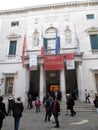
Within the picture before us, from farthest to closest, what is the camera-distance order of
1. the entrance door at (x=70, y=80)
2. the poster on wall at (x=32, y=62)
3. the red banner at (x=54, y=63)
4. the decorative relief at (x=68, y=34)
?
the decorative relief at (x=68, y=34) → the entrance door at (x=70, y=80) → the poster on wall at (x=32, y=62) → the red banner at (x=54, y=63)

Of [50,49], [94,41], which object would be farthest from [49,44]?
[94,41]

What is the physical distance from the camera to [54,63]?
20.1 metres

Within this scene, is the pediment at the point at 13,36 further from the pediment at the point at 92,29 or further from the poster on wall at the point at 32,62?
the pediment at the point at 92,29

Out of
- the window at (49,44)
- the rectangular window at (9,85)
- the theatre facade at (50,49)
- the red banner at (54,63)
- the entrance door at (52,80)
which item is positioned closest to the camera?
the red banner at (54,63)

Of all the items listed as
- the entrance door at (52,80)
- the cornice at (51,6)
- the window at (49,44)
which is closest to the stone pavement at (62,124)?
the entrance door at (52,80)

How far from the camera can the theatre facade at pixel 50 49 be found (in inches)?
811

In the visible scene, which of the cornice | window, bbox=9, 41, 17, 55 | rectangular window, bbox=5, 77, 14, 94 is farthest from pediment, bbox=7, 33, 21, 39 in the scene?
rectangular window, bbox=5, 77, 14, 94

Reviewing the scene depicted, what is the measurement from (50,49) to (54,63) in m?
3.00

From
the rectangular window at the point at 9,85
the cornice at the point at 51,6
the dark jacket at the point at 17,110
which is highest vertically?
the cornice at the point at 51,6

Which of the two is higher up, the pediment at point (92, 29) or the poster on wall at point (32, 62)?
the pediment at point (92, 29)

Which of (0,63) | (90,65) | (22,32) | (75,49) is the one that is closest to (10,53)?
(0,63)

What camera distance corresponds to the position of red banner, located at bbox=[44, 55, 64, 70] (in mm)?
20048

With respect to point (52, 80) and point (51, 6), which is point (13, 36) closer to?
point (51, 6)

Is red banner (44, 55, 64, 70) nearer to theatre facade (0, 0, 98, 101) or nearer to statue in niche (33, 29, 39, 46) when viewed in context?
theatre facade (0, 0, 98, 101)
